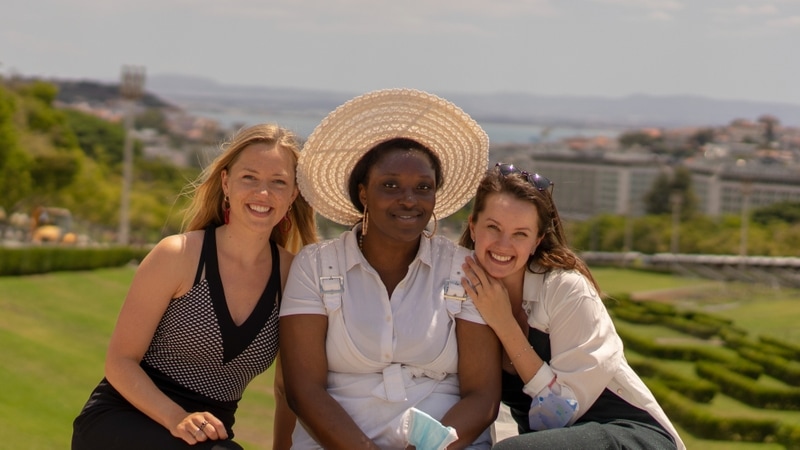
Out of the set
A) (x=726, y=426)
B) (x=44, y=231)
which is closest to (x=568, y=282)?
(x=726, y=426)

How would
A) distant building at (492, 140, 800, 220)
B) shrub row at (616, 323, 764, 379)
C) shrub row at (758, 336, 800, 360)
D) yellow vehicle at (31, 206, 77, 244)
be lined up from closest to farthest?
shrub row at (616, 323, 764, 379), shrub row at (758, 336, 800, 360), yellow vehicle at (31, 206, 77, 244), distant building at (492, 140, 800, 220)

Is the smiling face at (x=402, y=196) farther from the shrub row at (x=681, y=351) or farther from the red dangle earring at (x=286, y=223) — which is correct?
the shrub row at (x=681, y=351)

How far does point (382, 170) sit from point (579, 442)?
110 cm

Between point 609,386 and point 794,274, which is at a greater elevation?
point 609,386

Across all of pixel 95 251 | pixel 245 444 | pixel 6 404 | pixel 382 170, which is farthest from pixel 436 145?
pixel 95 251

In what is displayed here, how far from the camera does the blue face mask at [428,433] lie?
11.7ft

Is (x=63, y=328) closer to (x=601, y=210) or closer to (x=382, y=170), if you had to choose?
(x=382, y=170)

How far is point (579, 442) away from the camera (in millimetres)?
3596

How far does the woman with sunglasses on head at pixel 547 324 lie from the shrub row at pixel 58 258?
75.6 ft

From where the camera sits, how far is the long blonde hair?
4.10m

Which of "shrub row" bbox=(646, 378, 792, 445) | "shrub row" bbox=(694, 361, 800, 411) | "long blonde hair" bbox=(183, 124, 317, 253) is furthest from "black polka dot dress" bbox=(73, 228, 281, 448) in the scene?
"shrub row" bbox=(694, 361, 800, 411)

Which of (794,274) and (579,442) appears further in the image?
(794,274)

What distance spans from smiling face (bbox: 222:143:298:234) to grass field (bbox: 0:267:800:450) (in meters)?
6.62

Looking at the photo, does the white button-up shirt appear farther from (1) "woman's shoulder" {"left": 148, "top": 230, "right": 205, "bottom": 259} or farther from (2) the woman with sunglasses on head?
(1) "woman's shoulder" {"left": 148, "top": 230, "right": 205, "bottom": 259}
